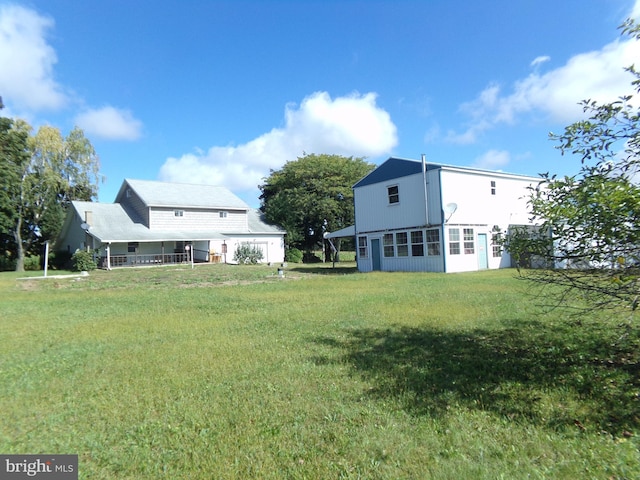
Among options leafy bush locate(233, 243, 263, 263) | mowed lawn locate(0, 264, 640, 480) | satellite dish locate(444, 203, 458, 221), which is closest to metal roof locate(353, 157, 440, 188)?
satellite dish locate(444, 203, 458, 221)

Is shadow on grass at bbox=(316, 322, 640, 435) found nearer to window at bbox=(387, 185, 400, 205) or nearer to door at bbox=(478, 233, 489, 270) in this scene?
door at bbox=(478, 233, 489, 270)

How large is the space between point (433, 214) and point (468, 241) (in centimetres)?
265

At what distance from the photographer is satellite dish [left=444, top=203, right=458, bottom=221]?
18.4 m

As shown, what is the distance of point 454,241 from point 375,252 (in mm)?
4992

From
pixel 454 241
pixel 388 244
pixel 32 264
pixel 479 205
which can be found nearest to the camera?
pixel 454 241

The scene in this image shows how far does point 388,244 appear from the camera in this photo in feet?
72.3

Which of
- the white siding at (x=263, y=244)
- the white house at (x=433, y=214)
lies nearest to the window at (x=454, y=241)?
the white house at (x=433, y=214)

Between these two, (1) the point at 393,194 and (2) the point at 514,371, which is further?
(1) the point at 393,194

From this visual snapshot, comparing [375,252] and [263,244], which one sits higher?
[263,244]

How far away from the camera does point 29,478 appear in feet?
9.59

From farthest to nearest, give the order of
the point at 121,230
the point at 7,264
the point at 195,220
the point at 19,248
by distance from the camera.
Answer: the point at 195,220
the point at 7,264
the point at 121,230
the point at 19,248

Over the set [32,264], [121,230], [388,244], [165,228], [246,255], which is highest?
[165,228]

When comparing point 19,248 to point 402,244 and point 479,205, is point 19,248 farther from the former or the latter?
point 479,205

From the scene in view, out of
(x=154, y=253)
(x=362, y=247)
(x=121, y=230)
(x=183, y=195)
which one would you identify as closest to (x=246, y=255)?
(x=154, y=253)
